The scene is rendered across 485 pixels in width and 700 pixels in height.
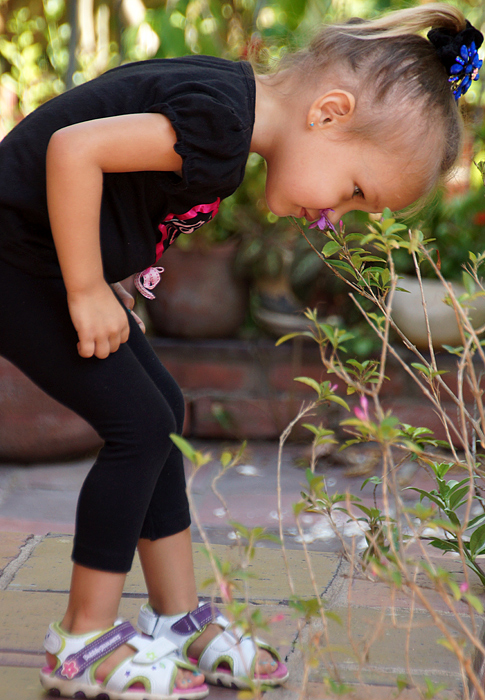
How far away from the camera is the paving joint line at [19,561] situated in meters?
1.36

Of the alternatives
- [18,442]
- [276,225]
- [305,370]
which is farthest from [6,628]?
[276,225]

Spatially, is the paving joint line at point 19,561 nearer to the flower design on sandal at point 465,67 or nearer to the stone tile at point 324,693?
the stone tile at point 324,693

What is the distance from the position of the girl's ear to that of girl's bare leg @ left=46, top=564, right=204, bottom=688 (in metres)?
0.74

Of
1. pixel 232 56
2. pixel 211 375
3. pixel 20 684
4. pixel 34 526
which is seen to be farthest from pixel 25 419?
pixel 232 56

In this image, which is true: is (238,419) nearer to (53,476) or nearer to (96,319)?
(53,476)

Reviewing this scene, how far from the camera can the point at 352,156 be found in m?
1.10

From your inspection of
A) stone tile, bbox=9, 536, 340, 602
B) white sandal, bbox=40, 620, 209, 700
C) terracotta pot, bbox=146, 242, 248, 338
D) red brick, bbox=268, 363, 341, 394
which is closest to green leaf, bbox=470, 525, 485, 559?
stone tile, bbox=9, 536, 340, 602

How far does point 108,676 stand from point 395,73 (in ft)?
3.25

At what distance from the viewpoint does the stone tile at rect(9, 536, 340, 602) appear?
135cm

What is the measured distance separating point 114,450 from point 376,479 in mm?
456

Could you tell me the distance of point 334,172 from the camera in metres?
1.10

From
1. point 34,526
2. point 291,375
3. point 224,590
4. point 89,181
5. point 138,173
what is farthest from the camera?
point 291,375

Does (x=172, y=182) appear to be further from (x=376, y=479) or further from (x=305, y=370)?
(x=305, y=370)

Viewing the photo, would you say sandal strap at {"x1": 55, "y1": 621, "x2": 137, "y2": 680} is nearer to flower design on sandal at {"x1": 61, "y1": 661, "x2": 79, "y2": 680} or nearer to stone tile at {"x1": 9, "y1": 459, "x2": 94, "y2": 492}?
flower design on sandal at {"x1": 61, "y1": 661, "x2": 79, "y2": 680}
